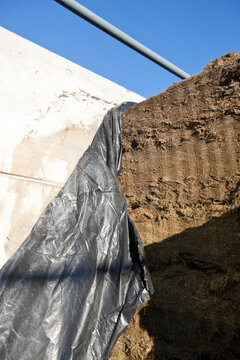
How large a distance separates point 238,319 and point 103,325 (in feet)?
2.70

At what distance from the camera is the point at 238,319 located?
5.15 feet

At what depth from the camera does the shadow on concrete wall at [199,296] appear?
162cm

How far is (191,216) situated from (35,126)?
5.19 ft

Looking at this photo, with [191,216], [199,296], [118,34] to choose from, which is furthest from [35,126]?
[199,296]

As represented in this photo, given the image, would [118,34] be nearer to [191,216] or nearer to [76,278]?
[191,216]

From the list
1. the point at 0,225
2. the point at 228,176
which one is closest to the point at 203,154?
the point at 228,176

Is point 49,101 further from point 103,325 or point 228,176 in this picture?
point 103,325

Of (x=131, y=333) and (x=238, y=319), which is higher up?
(x=238, y=319)

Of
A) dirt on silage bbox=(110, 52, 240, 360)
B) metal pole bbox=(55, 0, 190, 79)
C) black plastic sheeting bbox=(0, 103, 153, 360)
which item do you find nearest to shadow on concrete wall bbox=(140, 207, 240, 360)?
dirt on silage bbox=(110, 52, 240, 360)

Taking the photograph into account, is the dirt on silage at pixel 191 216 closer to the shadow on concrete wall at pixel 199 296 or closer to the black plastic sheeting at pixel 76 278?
the shadow on concrete wall at pixel 199 296

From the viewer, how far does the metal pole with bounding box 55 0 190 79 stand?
2490 mm

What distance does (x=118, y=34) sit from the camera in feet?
9.45

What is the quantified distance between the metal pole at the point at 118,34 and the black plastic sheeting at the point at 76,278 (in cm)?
145

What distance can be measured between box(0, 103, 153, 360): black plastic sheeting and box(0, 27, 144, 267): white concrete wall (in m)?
0.23
